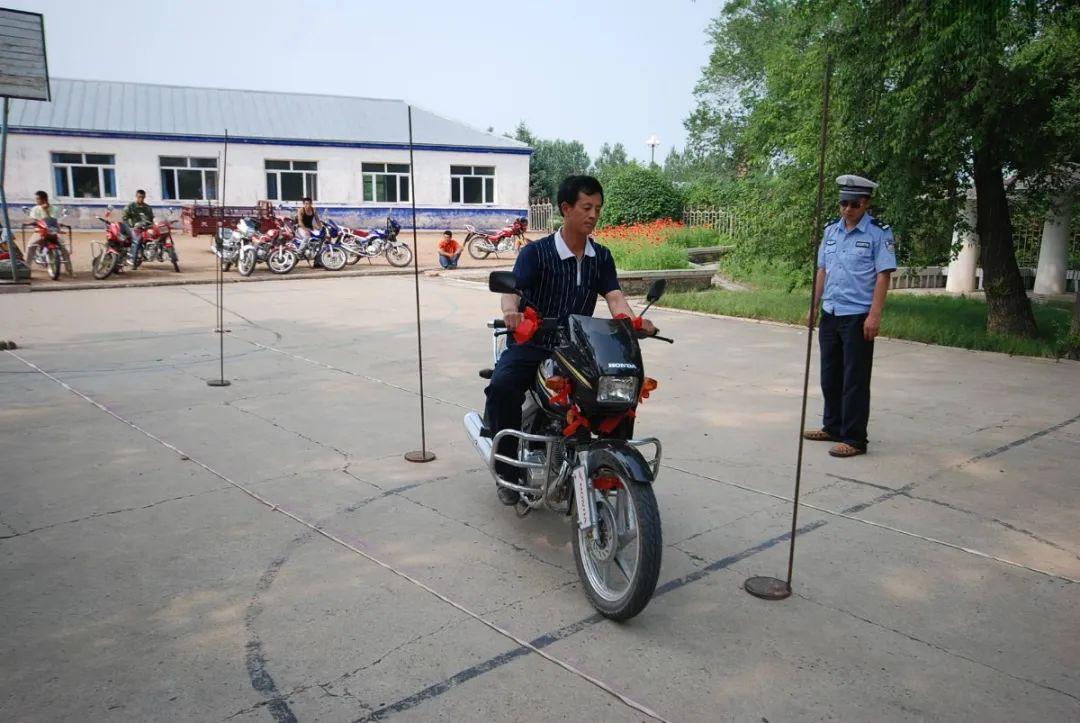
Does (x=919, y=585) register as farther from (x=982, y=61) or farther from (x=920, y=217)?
(x=920, y=217)

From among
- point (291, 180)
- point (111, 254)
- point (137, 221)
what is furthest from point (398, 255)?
point (291, 180)

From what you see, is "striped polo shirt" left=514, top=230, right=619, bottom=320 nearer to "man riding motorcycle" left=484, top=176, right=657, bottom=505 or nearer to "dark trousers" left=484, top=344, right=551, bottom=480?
"man riding motorcycle" left=484, top=176, right=657, bottom=505

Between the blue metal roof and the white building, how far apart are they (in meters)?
0.05

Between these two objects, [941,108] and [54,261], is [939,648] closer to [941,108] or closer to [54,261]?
[941,108]

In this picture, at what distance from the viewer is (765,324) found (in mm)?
11969

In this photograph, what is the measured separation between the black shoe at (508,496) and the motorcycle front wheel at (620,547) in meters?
0.84

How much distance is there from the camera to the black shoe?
4605 mm

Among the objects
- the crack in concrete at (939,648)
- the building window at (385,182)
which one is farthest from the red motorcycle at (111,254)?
the building window at (385,182)

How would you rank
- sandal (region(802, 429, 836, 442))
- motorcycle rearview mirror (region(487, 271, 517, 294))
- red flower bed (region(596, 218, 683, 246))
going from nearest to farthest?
motorcycle rearview mirror (region(487, 271, 517, 294))
sandal (region(802, 429, 836, 442))
red flower bed (region(596, 218, 683, 246))

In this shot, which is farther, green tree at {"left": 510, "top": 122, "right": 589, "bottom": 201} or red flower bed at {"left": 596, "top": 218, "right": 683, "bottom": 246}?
green tree at {"left": 510, "top": 122, "right": 589, "bottom": 201}

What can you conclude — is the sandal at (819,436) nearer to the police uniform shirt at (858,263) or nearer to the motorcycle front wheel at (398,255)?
the police uniform shirt at (858,263)

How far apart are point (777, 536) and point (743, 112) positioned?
5096 cm

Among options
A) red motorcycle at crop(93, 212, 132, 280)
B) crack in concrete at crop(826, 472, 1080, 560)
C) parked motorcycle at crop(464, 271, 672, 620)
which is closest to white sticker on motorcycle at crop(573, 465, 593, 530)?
Result: parked motorcycle at crop(464, 271, 672, 620)

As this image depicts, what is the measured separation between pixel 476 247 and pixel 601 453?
22326mm
